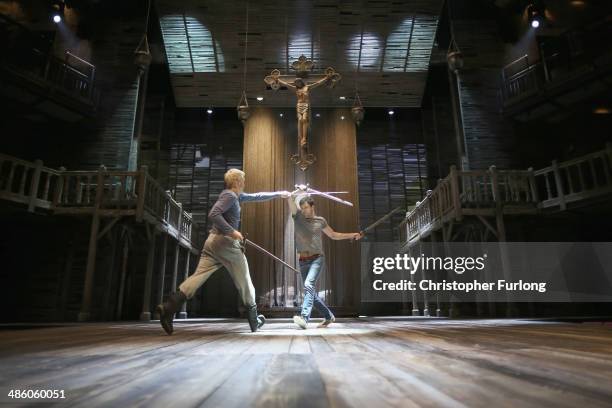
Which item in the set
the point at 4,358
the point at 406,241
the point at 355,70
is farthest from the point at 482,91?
the point at 4,358

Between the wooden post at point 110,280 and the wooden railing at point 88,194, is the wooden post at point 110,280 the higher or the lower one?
the lower one

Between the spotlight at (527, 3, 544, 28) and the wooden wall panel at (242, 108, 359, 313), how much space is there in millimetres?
5741

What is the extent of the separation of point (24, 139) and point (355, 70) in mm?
9743

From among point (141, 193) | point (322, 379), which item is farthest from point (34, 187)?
point (322, 379)

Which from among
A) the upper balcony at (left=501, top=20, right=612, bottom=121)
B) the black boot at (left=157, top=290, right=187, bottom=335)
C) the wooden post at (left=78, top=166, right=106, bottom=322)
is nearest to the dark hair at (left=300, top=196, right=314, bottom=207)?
the black boot at (left=157, top=290, right=187, bottom=335)

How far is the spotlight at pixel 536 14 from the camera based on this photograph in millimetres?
10828

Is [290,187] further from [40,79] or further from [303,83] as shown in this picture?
[40,79]

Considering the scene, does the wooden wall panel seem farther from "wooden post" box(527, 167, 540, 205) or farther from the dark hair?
the dark hair

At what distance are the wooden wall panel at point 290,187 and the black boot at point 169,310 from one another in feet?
24.6

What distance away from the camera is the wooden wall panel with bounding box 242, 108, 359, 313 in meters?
10.8

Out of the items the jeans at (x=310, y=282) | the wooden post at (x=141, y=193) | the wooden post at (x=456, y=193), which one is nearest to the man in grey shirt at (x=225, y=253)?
the jeans at (x=310, y=282)

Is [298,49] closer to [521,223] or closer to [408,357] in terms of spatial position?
[521,223]

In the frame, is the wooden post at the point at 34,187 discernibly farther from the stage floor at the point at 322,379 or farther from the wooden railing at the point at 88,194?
the stage floor at the point at 322,379

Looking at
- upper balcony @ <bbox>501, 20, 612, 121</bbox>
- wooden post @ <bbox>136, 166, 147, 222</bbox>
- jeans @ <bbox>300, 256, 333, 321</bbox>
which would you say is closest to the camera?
jeans @ <bbox>300, 256, 333, 321</bbox>
